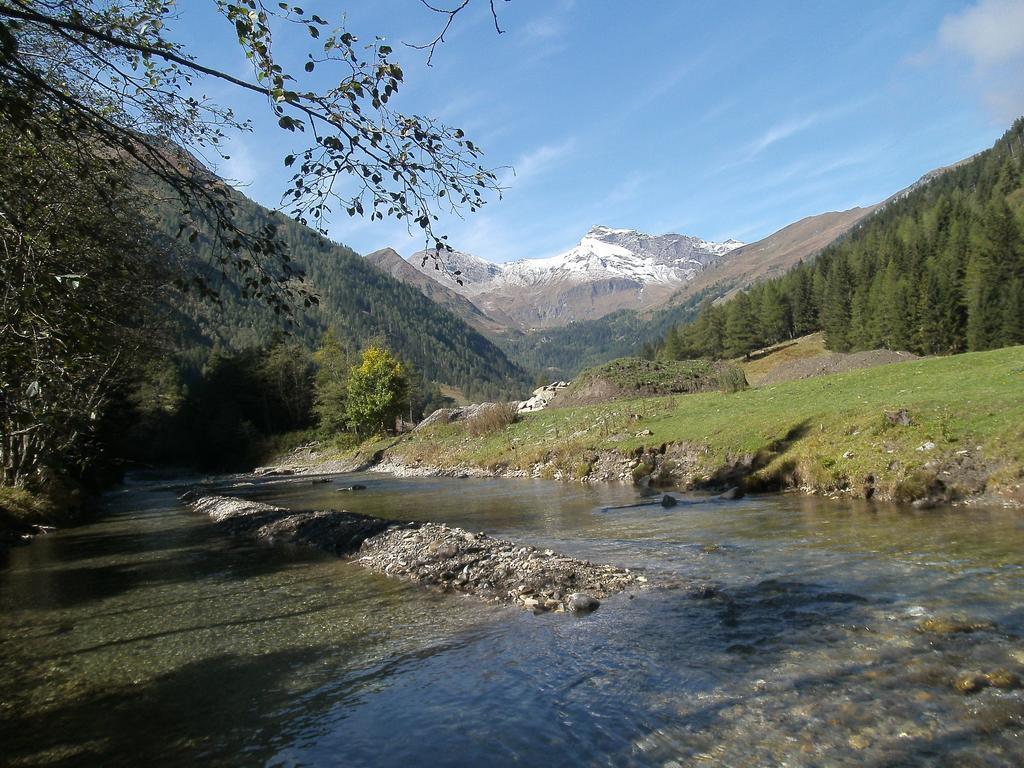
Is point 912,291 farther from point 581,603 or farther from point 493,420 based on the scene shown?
point 581,603

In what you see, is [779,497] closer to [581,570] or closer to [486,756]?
[581,570]

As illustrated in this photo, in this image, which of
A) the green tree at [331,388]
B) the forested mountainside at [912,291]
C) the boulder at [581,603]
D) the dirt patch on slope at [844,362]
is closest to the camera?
the boulder at [581,603]

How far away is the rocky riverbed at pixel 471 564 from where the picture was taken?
11258 millimetres

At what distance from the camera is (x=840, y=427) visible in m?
22.2

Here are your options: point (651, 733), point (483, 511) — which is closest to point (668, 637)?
point (651, 733)

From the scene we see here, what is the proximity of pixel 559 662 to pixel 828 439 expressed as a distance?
17.8 metres

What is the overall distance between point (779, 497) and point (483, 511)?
426 inches

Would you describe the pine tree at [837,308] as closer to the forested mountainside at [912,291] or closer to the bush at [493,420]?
the forested mountainside at [912,291]

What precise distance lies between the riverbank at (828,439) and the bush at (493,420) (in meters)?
7.31

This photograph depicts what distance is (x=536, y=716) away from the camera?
664 centimetres

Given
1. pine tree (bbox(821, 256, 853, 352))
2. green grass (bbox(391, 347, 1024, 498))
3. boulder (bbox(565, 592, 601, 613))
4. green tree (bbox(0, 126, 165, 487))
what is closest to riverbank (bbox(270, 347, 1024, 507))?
green grass (bbox(391, 347, 1024, 498))

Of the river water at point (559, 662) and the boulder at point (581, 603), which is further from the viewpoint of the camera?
the boulder at point (581, 603)

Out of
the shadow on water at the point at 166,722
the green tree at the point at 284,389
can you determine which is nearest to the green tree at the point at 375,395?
the green tree at the point at 284,389

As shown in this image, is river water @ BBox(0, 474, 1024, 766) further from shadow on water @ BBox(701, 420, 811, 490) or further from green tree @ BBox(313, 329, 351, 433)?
green tree @ BBox(313, 329, 351, 433)
